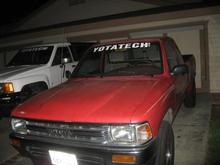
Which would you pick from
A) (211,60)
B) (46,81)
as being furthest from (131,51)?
(211,60)

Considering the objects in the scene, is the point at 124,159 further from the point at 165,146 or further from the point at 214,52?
the point at 214,52

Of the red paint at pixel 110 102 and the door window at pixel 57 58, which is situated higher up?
the door window at pixel 57 58

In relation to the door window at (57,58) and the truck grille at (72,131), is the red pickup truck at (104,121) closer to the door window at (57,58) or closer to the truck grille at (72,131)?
the truck grille at (72,131)

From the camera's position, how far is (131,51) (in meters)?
4.57

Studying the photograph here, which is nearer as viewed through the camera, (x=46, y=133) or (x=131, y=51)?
(x=46, y=133)

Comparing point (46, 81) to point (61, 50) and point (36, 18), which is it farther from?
point (36, 18)

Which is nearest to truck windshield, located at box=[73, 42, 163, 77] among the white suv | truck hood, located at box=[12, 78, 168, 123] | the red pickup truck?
the red pickup truck

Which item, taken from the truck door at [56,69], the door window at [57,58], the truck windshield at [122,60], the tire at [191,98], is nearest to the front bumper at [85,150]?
the truck windshield at [122,60]

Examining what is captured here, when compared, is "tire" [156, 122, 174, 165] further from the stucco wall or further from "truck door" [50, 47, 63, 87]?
the stucco wall

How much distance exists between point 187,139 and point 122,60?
75.4 inches

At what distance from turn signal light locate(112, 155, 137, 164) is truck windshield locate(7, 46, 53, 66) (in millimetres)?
4824

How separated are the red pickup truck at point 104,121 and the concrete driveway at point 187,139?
0.84 m

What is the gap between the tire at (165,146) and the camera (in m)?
2.88

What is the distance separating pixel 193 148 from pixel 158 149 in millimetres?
1779
